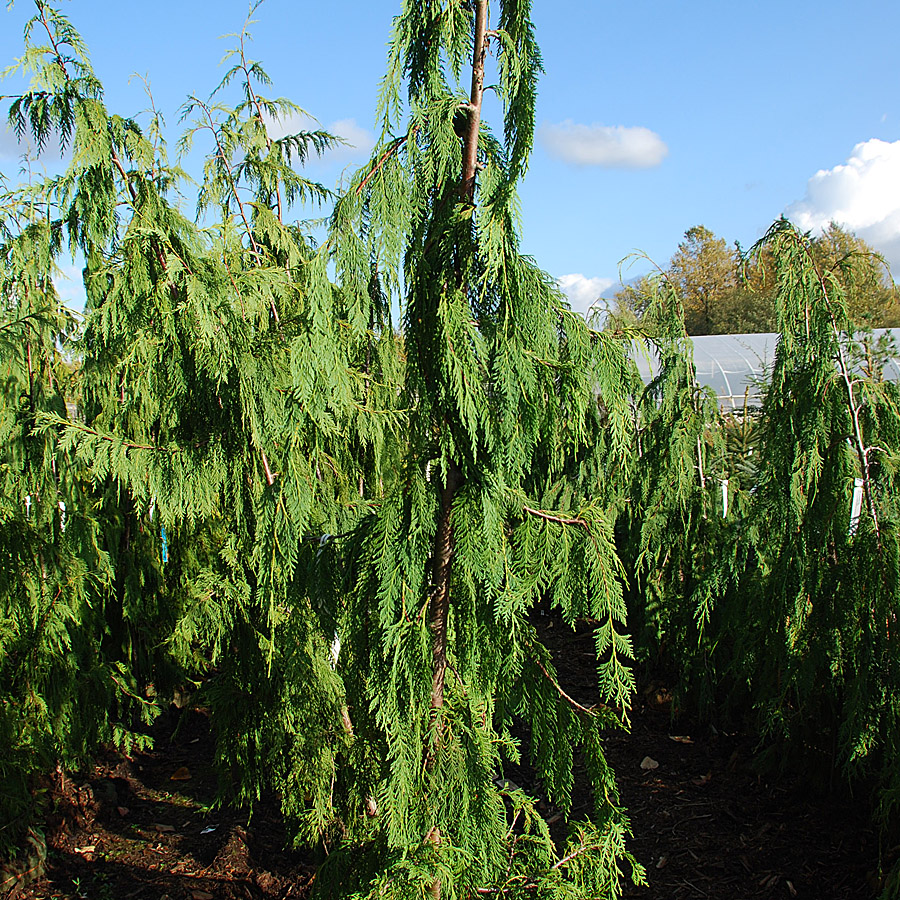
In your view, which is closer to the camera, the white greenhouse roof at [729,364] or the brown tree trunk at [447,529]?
the brown tree trunk at [447,529]

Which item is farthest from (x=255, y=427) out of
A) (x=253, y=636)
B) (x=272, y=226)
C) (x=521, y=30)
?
(x=521, y=30)

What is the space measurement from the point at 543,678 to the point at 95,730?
3.60 metres

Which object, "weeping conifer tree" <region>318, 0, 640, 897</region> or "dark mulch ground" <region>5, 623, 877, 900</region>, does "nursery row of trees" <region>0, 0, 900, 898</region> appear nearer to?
"weeping conifer tree" <region>318, 0, 640, 897</region>

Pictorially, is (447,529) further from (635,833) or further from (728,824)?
(728,824)

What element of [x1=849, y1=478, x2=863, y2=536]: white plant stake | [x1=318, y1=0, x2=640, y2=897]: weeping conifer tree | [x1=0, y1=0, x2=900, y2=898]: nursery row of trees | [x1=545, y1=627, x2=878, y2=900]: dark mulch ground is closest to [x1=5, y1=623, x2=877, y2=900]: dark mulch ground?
[x1=545, y1=627, x2=878, y2=900]: dark mulch ground

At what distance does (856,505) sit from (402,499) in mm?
2660

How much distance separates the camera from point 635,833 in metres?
4.23

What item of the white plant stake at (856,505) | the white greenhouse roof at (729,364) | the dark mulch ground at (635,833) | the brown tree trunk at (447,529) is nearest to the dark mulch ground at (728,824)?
the dark mulch ground at (635,833)

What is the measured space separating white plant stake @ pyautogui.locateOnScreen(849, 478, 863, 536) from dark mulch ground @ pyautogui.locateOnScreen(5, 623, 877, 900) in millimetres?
1635

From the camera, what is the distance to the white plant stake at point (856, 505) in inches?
138

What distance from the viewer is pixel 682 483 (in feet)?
17.7

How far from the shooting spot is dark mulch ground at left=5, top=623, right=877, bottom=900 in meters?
3.66

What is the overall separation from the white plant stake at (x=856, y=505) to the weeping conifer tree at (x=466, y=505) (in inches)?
78.4

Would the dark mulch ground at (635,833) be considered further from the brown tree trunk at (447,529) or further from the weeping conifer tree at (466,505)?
the brown tree trunk at (447,529)
